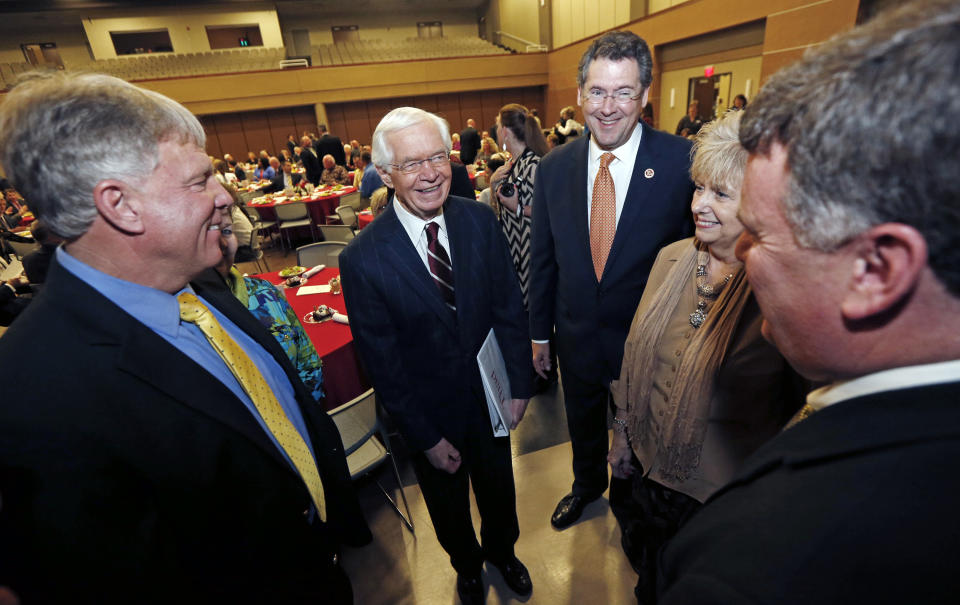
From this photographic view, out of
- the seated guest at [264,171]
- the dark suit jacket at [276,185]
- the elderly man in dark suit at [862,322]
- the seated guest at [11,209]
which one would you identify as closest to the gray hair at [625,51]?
the elderly man in dark suit at [862,322]

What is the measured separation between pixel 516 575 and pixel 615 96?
2217mm

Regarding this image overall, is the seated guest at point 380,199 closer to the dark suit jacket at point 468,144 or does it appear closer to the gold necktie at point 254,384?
the gold necktie at point 254,384

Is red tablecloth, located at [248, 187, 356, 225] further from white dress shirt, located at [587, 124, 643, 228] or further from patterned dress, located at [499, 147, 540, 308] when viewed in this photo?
white dress shirt, located at [587, 124, 643, 228]

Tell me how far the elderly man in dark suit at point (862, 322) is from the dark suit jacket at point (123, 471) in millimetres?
964

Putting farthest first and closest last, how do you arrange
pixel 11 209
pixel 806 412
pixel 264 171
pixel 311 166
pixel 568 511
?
pixel 264 171 → pixel 311 166 → pixel 11 209 → pixel 568 511 → pixel 806 412

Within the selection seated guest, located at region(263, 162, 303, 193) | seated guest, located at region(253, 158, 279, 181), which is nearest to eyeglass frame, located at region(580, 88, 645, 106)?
seated guest, located at region(263, 162, 303, 193)

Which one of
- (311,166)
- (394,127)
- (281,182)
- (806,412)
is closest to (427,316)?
(394,127)

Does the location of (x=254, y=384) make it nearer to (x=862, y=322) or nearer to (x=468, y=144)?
(x=862, y=322)

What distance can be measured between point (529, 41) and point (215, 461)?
20.5m

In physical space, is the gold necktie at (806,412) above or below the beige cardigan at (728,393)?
above

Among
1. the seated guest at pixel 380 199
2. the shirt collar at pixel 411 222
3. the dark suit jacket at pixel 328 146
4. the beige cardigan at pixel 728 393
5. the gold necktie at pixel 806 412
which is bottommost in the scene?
the beige cardigan at pixel 728 393

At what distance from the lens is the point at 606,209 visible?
1.80 metres

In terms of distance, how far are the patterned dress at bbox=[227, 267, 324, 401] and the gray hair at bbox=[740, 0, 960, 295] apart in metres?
1.66

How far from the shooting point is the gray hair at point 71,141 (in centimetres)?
77
